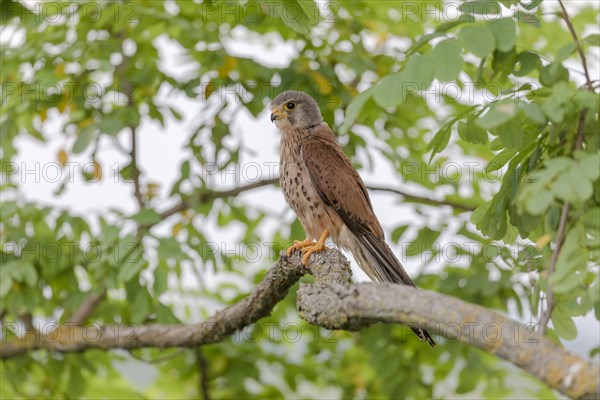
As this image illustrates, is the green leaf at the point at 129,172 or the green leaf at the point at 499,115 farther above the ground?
the green leaf at the point at 499,115

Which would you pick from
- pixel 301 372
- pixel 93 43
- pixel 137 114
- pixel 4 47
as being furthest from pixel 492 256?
pixel 4 47

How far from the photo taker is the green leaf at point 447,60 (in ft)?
7.95

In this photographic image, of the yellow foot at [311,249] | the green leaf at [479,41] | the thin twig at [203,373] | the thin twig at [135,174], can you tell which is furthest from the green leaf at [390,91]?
the thin twig at [203,373]

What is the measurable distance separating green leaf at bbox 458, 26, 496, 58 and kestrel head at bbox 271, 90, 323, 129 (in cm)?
198

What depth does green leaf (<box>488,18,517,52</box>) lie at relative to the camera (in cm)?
242

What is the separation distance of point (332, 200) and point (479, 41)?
1.67 metres

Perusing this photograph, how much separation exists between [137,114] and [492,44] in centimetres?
295

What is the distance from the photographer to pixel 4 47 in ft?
15.5

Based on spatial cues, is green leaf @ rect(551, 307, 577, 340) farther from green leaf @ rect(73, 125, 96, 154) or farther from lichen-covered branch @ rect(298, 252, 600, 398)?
green leaf @ rect(73, 125, 96, 154)

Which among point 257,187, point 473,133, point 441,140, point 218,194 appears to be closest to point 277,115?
point 257,187

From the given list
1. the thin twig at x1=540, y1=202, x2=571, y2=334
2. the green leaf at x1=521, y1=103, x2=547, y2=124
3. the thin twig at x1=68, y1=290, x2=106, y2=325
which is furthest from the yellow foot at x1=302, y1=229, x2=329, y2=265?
the thin twig at x1=68, y1=290, x2=106, y2=325

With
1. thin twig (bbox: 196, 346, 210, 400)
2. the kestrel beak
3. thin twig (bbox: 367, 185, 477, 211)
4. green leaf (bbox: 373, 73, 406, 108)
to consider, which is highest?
green leaf (bbox: 373, 73, 406, 108)

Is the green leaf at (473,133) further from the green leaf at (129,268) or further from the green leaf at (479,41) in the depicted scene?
the green leaf at (129,268)

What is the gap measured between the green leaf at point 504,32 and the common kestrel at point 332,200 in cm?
143
